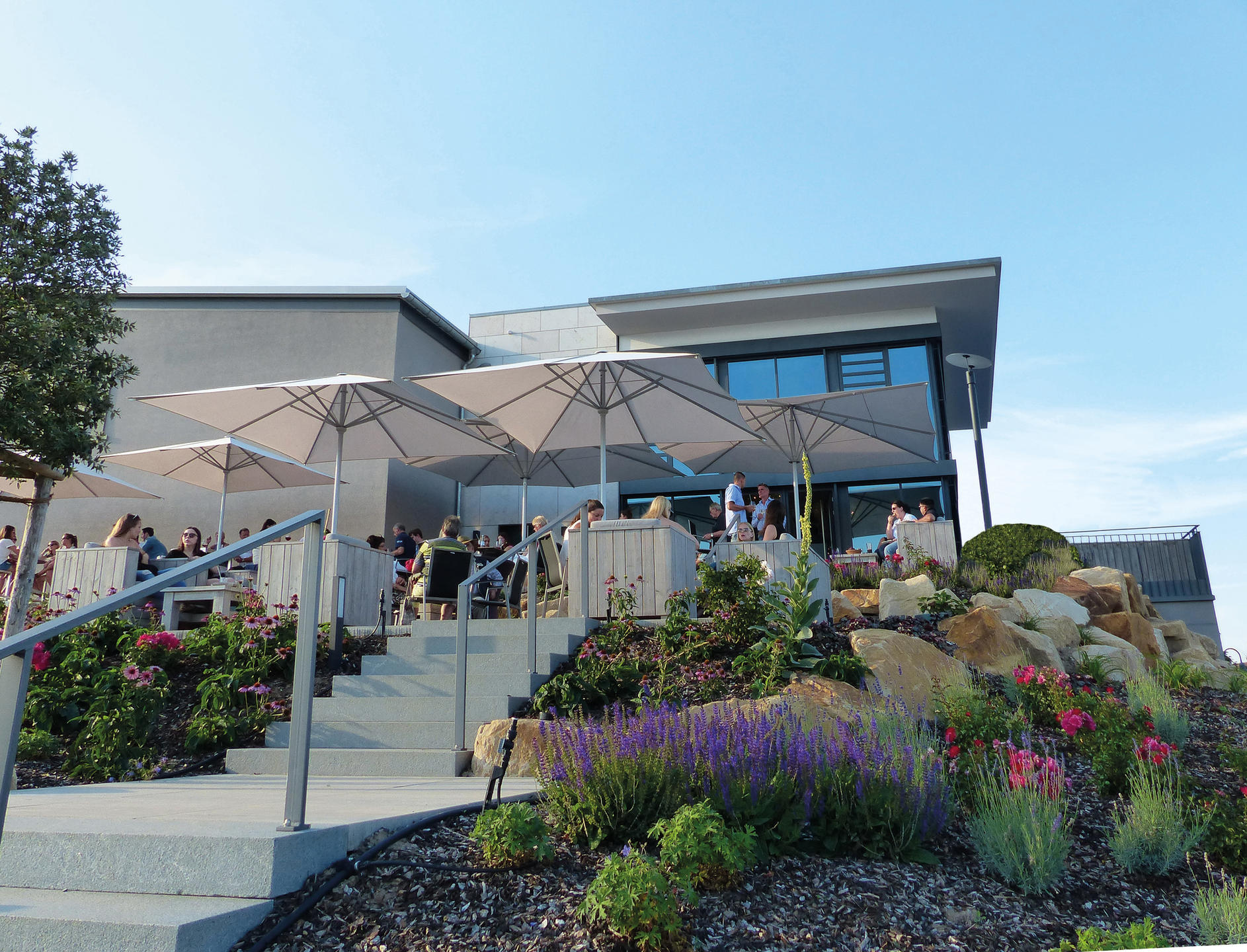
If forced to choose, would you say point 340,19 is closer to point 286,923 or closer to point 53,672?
point 53,672

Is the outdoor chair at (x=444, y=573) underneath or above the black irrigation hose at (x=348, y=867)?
above

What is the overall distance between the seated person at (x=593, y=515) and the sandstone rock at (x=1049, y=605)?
16.5ft

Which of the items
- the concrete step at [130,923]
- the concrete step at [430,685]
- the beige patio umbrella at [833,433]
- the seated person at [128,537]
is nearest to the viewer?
the concrete step at [130,923]

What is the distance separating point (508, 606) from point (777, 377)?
36.9 ft

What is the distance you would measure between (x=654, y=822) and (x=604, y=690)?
9.17ft

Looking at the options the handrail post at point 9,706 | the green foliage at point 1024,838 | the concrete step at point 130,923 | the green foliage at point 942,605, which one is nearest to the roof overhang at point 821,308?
the green foliage at point 942,605

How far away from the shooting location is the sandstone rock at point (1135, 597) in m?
12.4

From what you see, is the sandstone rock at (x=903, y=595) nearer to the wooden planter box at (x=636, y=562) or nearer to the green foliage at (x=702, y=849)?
the wooden planter box at (x=636, y=562)

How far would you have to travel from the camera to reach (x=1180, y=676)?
30.2 feet

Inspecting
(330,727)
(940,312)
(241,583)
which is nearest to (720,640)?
(330,727)

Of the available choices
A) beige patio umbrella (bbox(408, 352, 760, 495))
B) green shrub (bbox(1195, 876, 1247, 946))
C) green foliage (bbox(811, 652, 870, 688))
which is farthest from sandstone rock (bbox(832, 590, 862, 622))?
green shrub (bbox(1195, 876, 1247, 946))

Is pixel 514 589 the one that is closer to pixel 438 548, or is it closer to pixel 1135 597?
pixel 438 548

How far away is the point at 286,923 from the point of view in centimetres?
→ 276

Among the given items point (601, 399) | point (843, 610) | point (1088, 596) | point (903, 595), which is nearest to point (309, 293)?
point (601, 399)
